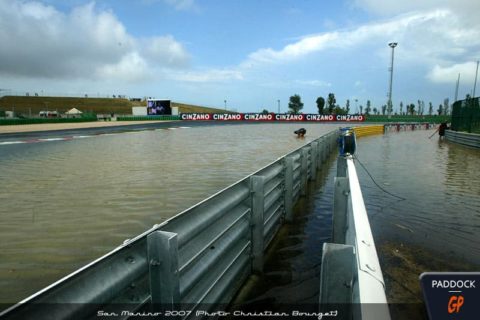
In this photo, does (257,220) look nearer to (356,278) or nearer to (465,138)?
(356,278)

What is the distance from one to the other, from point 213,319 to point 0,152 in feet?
57.9

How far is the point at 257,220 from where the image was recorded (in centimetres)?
444

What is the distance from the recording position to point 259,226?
447 cm

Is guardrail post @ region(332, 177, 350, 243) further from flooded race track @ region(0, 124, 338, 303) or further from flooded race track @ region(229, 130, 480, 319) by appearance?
flooded race track @ region(0, 124, 338, 303)

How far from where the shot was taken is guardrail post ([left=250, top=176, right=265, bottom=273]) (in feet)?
14.3

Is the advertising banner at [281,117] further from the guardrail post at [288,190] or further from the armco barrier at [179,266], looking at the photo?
the armco barrier at [179,266]

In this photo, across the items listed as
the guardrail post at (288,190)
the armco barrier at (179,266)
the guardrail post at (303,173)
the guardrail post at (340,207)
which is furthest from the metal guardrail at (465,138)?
the armco barrier at (179,266)

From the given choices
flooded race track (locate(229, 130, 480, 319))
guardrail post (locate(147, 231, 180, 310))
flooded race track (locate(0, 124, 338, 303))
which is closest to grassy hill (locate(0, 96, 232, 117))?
flooded race track (locate(0, 124, 338, 303))

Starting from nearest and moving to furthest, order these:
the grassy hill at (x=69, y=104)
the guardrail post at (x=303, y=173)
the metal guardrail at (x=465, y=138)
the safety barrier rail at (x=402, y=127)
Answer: the guardrail post at (x=303, y=173), the metal guardrail at (x=465, y=138), the safety barrier rail at (x=402, y=127), the grassy hill at (x=69, y=104)

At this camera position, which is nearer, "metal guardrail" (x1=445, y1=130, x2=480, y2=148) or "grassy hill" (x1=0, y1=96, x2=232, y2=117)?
"metal guardrail" (x1=445, y1=130, x2=480, y2=148)

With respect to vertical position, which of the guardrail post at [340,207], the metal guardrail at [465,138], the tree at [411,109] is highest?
the tree at [411,109]

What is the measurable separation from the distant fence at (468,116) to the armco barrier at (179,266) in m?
24.1

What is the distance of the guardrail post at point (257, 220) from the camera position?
4363 millimetres

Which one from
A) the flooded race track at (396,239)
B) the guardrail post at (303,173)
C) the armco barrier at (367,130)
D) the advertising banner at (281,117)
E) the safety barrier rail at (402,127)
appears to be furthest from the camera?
the advertising banner at (281,117)
